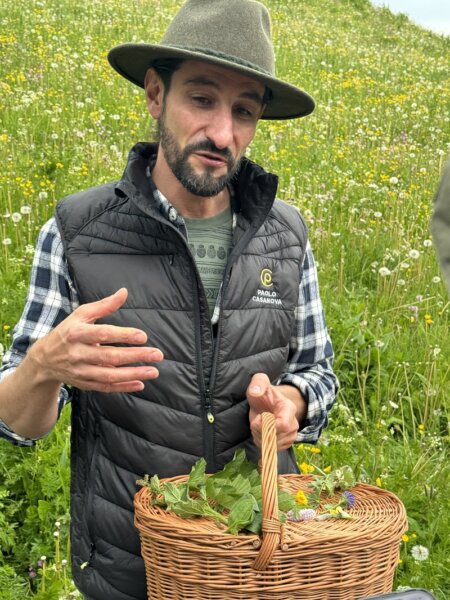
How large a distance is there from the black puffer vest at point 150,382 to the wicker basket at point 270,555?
0.34 m

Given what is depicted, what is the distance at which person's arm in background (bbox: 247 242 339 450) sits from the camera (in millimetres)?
2299

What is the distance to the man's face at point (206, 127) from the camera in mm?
2449

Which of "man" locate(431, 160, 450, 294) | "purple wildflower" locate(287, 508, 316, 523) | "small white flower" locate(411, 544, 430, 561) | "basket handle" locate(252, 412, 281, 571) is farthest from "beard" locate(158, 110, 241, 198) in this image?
"small white flower" locate(411, 544, 430, 561)

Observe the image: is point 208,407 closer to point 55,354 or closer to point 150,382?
point 150,382

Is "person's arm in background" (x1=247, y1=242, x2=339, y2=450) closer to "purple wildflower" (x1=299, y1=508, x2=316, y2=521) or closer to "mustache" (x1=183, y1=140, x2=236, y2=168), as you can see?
"purple wildflower" (x1=299, y1=508, x2=316, y2=521)

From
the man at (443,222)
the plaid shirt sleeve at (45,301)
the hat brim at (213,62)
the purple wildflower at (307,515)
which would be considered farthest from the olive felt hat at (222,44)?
the man at (443,222)

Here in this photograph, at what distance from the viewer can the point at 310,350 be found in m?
2.70

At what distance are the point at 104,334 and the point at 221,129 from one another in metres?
0.86

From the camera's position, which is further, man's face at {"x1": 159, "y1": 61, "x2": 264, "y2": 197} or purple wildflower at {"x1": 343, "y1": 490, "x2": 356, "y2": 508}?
man's face at {"x1": 159, "y1": 61, "x2": 264, "y2": 197}

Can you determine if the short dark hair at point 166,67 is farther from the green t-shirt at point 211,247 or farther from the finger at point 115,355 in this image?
the finger at point 115,355

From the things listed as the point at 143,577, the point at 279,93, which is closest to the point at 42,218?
the point at 279,93

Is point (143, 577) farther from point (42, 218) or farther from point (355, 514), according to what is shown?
point (42, 218)

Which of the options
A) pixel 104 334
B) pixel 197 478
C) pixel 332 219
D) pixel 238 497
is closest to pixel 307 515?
pixel 238 497

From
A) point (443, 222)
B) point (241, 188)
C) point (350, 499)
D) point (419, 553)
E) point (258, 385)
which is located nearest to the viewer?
point (443, 222)
